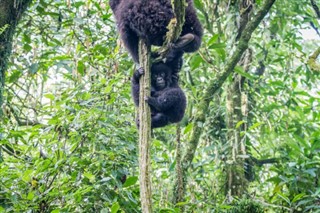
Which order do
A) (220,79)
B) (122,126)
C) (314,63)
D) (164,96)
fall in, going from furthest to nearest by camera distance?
(314,63) < (220,79) < (122,126) < (164,96)

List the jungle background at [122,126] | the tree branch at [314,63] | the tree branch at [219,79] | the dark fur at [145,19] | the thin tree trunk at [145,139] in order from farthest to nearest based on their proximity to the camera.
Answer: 1. the tree branch at [314,63]
2. the tree branch at [219,79]
3. the dark fur at [145,19]
4. the jungle background at [122,126]
5. the thin tree trunk at [145,139]

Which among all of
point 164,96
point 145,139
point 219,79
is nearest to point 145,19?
point 164,96

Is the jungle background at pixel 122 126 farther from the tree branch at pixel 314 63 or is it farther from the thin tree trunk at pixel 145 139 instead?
the thin tree trunk at pixel 145 139

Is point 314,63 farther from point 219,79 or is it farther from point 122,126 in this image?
point 122,126

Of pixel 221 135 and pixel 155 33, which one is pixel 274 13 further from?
pixel 155 33

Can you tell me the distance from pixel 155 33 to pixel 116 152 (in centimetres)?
127

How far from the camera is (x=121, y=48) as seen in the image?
6.62 meters

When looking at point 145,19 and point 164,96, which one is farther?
point 164,96

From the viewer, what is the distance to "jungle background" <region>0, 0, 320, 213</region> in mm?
4742

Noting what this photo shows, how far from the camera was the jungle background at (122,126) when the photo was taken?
15.6ft

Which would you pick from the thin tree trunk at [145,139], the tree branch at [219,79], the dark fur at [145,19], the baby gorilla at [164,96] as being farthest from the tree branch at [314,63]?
the thin tree trunk at [145,139]

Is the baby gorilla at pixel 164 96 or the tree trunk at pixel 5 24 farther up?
the tree trunk at pixel 5 24

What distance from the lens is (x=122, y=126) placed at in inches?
223

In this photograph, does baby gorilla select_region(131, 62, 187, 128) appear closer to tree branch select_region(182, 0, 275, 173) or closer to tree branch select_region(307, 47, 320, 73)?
tree branch select_region(182, 0, 275, 173)
